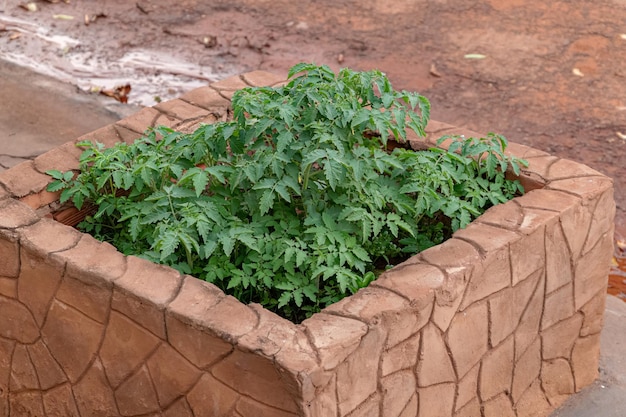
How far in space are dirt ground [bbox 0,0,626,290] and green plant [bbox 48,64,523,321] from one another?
8.30ft

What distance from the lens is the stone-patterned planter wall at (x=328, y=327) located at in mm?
3020

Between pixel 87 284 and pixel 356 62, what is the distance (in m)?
4.33

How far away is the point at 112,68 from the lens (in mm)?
7207

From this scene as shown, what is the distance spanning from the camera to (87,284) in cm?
333

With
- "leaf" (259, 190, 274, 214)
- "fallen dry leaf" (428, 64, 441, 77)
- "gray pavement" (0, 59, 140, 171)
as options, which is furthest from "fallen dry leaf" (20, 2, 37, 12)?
"leaf" (259, 190, 274, 214)

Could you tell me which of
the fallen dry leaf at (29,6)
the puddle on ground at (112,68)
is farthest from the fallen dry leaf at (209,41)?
the fallen dry leaf at (29,6)

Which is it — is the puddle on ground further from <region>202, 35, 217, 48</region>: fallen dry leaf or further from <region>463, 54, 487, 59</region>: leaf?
<region>463, 54, 487, 59</region>: leaf

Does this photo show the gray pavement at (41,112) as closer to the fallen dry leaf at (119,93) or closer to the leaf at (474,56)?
the fallen dry leaf at (119,93)

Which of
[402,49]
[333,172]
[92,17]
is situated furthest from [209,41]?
[333,172]

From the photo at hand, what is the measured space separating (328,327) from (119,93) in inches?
162

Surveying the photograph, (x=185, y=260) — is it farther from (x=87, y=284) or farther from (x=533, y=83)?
(x=533, y=83)

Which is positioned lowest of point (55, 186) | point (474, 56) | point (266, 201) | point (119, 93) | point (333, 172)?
point (119, 93)

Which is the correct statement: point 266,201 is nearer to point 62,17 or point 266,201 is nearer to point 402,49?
point 402,49

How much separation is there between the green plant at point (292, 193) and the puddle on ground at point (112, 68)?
295 centimetres
